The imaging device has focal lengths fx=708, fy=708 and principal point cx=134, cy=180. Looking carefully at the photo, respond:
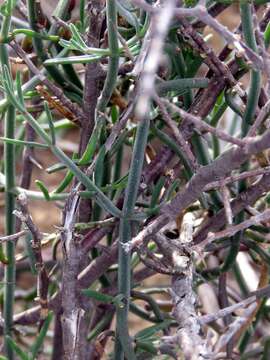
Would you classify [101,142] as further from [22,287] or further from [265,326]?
[22,287]

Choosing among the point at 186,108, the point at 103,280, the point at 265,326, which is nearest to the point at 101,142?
the point at 186,108

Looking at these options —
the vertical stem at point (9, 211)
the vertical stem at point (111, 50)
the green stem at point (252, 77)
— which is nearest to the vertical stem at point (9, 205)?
the vertical stem at point (9, 211)

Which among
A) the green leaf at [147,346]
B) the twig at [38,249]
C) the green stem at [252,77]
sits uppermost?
the green stem at [252,77]

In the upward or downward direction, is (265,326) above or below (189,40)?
below

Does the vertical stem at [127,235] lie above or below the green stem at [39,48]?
below

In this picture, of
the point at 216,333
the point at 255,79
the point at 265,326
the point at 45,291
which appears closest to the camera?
the point at 255,79

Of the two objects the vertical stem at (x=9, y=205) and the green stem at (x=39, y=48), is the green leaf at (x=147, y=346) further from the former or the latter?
the green stem at (x=39, y=48)

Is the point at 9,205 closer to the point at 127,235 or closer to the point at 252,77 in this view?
the point at 127,235

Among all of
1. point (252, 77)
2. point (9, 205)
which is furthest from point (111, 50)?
point (9, 205)

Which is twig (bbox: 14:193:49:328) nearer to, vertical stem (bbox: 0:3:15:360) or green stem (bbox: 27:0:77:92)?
vertical stem (bbox: 0:3:15:360)
